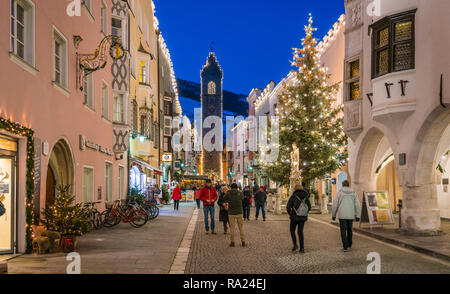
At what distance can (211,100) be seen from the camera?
12256 centimetres

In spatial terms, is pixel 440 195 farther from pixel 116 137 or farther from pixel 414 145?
pixel 116 137

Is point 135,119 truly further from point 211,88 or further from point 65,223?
point 211,88

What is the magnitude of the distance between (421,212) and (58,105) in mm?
11692

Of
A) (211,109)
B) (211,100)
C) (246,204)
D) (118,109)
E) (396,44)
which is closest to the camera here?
(396,44)

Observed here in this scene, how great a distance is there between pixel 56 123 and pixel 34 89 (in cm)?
210

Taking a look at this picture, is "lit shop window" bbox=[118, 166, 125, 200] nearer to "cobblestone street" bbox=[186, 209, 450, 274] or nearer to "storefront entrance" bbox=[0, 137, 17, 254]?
"cobblestone street" bbox=[186, 209, 450, 274]

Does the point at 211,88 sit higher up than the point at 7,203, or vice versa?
the point at 211,88

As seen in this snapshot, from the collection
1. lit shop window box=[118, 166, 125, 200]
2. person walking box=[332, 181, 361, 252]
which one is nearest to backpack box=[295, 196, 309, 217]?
person walking box=[332, 181, 361, 252]

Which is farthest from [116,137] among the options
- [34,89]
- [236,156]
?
[236,156]

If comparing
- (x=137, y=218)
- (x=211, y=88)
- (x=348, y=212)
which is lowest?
(x=137, y=218)

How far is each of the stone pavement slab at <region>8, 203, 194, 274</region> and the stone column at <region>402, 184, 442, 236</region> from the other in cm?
738

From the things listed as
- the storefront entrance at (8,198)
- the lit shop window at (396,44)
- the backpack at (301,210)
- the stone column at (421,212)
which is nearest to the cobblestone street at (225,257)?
the storefront entrance at (8,198)

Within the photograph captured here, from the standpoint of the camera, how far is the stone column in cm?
1680

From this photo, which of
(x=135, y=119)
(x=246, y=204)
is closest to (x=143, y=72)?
(x=135, y=119)
